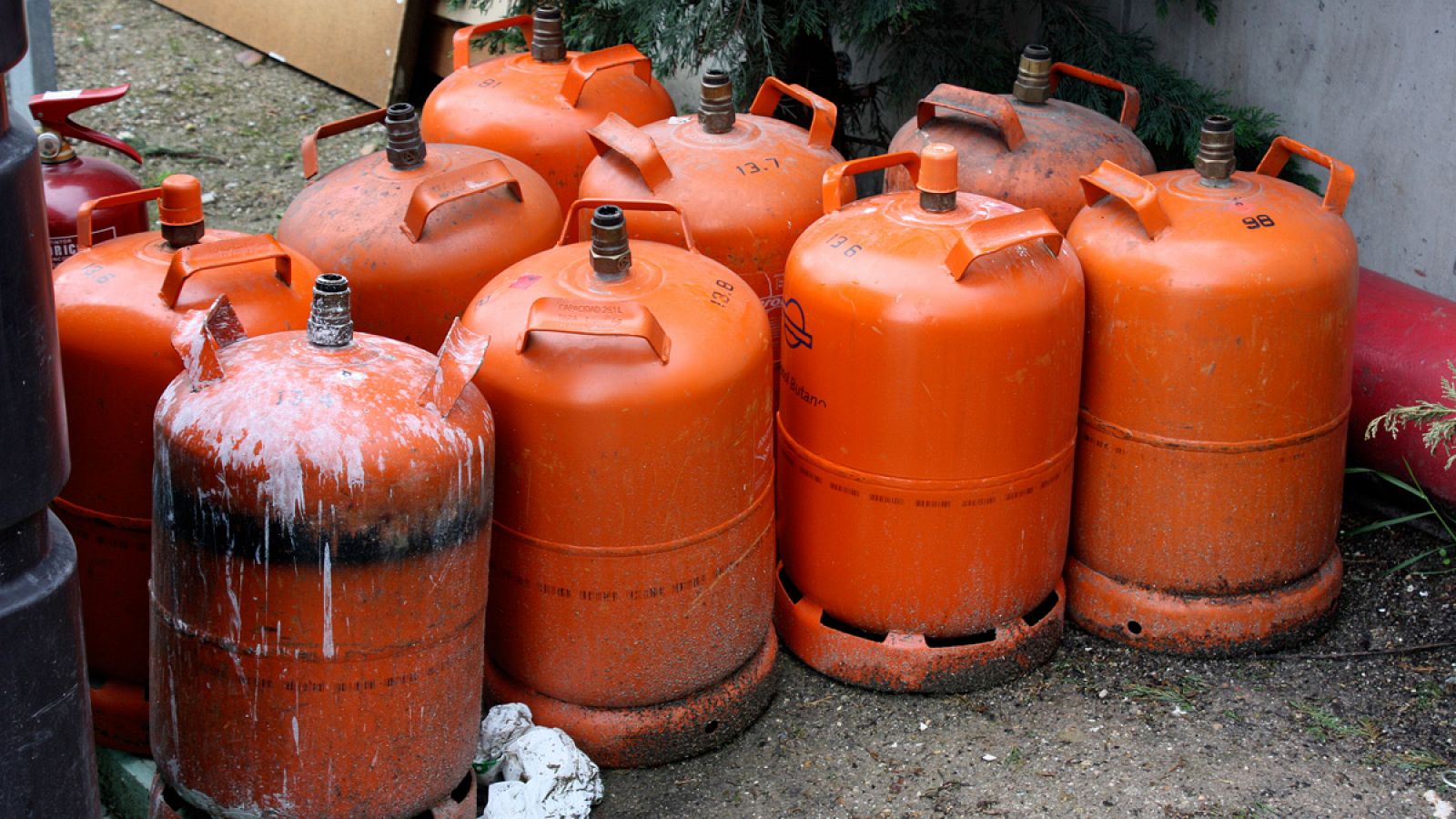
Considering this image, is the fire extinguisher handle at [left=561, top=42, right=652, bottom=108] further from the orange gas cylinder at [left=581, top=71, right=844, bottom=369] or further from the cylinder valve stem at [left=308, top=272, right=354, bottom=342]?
the cylinder valve stem at [left=308, top=272, right=354, bottom=342]

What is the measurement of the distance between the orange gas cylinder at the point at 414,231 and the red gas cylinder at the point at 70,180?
0.45m

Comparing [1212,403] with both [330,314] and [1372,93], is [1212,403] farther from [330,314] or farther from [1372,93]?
[330,314]

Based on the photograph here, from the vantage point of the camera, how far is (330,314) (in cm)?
246

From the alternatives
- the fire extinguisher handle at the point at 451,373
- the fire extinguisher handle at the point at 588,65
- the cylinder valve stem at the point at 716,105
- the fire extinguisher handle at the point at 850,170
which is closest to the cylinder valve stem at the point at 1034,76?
the fire extinguisher handle at the point at 850,170

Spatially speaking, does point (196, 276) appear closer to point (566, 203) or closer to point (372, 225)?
point (372, 225)

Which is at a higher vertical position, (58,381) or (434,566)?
(58,381)

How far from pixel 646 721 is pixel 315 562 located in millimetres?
881

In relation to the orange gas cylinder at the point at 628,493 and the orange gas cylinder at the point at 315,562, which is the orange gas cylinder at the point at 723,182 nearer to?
the orange gas cylinder at the point at 628,493

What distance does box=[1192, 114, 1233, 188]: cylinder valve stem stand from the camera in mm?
3215

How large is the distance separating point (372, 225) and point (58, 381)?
59.8 inches

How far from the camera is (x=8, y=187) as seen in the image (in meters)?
1.57

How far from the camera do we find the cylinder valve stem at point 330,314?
2430mm

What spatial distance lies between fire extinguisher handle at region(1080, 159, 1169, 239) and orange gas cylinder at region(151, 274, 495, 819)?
143 centimetres

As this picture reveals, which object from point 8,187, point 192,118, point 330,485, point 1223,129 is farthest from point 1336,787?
point 192,118
